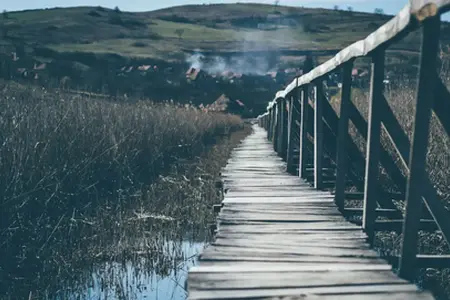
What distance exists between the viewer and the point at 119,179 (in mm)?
7562

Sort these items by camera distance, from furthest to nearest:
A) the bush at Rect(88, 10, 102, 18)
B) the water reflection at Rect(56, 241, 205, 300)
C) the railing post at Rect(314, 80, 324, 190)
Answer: the bush at Rect(88, 10, 102, 18), the railing post at Rect(314, 80, 324, 190), the water reflection at Rect(56, 241, 205, 300)

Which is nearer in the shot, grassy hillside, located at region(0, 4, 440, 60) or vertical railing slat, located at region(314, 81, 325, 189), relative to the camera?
vertical railing slat, located at region(314, 81, 325, 189)

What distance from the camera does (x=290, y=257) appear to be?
354 cm

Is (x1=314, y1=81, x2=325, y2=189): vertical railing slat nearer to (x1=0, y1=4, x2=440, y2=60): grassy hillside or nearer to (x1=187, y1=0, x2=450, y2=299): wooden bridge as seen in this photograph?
(x1=187, y1=0, x2=450, y2=299): wooden bridge

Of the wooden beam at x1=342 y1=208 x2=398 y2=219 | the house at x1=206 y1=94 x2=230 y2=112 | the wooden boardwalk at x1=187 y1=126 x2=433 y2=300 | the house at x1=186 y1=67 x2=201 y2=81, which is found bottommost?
the house at x1=206 y1=94 x2=230 y2=112

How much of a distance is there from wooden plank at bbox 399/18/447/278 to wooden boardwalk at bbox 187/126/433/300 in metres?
0.14

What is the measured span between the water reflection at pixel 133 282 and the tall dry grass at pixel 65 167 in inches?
16.1

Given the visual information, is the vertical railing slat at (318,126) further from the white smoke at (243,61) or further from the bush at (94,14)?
the bush at (94,14)

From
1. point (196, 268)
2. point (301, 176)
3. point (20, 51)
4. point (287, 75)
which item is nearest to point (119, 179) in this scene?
point (301, 176)

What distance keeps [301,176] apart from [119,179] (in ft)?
7.67

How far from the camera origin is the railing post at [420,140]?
2920 millimetres

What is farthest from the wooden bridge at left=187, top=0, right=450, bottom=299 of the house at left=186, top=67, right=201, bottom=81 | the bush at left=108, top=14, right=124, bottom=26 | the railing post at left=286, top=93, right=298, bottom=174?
the bush at left=108, top=14, right=124, bottom=26

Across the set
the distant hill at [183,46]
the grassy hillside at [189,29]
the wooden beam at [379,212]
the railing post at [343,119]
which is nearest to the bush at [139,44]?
the grassy hillside at [189,29]

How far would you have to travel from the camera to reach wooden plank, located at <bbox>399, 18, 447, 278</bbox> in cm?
292
